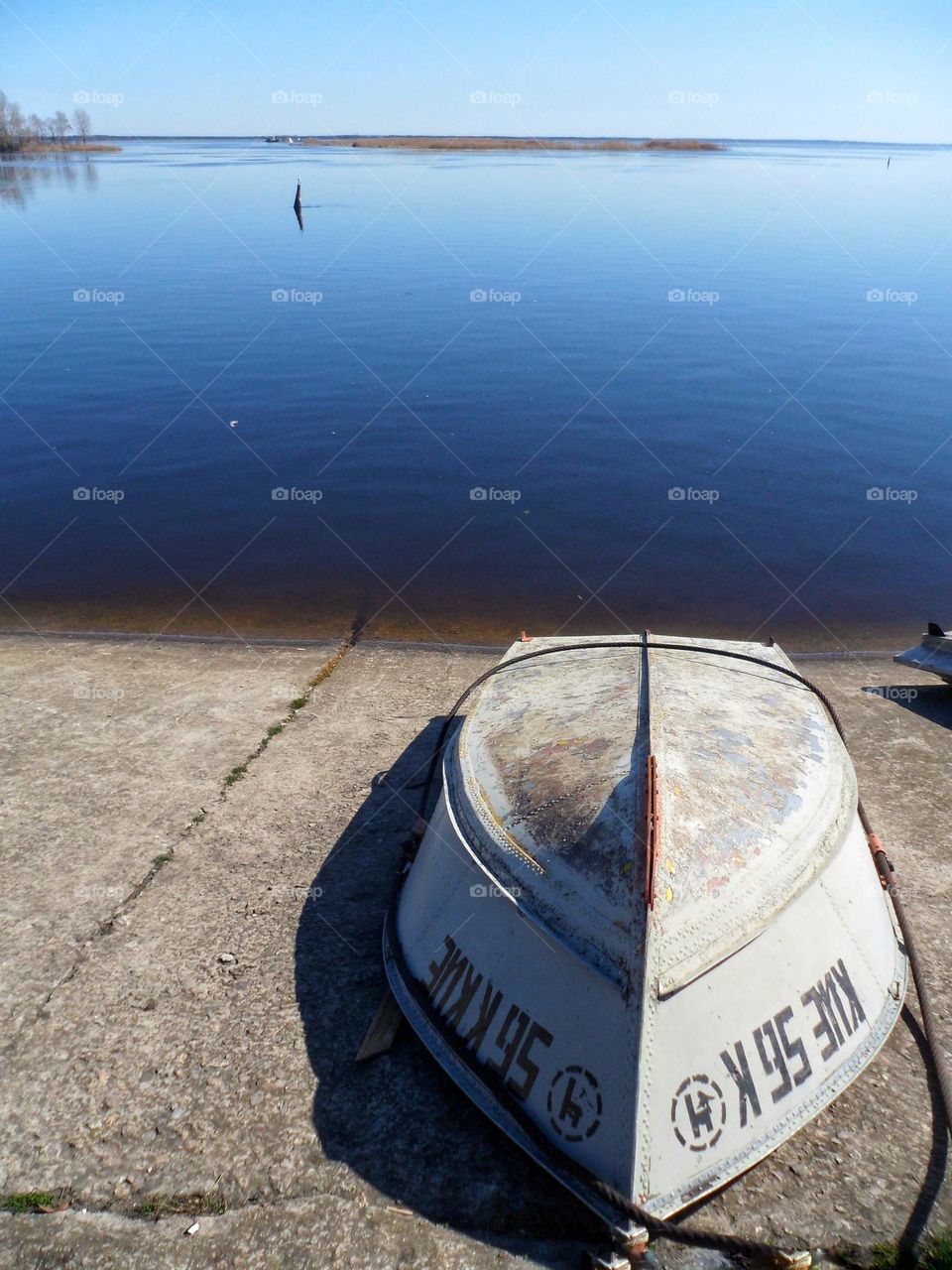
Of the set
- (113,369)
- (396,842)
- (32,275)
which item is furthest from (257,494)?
(32,275)

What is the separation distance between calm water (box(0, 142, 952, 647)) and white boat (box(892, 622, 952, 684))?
253 cm

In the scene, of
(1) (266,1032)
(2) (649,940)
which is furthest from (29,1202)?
(2) (649,940)

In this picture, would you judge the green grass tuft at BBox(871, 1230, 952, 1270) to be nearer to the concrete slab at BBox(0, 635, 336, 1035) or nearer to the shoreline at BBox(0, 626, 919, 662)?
the concrete slab at BBox(0, 635, 336, 1035)

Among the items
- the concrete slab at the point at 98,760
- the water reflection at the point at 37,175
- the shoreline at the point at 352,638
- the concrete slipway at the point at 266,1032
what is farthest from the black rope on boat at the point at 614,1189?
the water reflection at the point at 37,175

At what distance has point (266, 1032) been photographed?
18.0ft

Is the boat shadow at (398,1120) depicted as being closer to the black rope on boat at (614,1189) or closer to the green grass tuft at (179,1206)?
the black rope on boat at (614,1189)

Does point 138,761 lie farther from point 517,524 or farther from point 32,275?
point 32,275

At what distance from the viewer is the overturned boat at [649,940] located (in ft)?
13.6

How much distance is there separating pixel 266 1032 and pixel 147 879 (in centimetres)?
197

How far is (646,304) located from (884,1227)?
28.1 meters

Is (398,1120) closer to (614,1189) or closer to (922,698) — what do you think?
(614,1189)

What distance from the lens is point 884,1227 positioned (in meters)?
4.32

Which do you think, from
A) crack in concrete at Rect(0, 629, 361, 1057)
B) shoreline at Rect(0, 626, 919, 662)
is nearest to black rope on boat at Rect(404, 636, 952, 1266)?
crack in concrete at Rect(0, 629, 361, 1057)

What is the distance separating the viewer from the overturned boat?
416 cm
